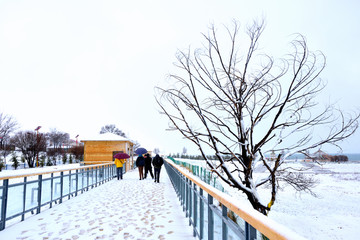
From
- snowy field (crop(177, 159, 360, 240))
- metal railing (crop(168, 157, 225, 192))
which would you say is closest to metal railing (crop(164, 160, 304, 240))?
snowy field (crop(177, 159, 360, 240))

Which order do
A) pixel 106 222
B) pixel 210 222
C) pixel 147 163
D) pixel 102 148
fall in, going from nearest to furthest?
pixel 210 222
pixel 106 222
pixel 147 163
pixel 102 148

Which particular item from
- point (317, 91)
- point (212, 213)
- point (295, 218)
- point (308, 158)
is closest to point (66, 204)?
point (212, 213)

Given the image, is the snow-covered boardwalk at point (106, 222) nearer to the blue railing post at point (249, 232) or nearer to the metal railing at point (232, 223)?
the metal railing at point (232, 223)

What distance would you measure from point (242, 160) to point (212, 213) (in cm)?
530

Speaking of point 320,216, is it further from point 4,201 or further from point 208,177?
point 4,201

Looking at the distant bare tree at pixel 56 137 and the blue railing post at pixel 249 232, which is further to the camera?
the distant bare tree at pixel 56 137

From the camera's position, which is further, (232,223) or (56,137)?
(56,137)

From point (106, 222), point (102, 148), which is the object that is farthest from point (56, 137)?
point (106, 222)

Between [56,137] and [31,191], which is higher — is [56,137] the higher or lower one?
the higher one

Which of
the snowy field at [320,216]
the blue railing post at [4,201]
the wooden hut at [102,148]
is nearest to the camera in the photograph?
the blue railing post at [4,201]

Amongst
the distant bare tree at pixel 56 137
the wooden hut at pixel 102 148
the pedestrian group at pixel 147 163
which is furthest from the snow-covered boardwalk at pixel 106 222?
the distant bare tree at pixel 56 137

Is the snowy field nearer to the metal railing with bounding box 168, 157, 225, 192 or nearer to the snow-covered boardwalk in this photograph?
the metal railing with bounding box 168, 157, 225, 192

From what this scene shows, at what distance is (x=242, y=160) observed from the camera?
835 centimetres

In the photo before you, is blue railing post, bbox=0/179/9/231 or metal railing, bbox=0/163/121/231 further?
metal railing, bbox=0/163/121/231
